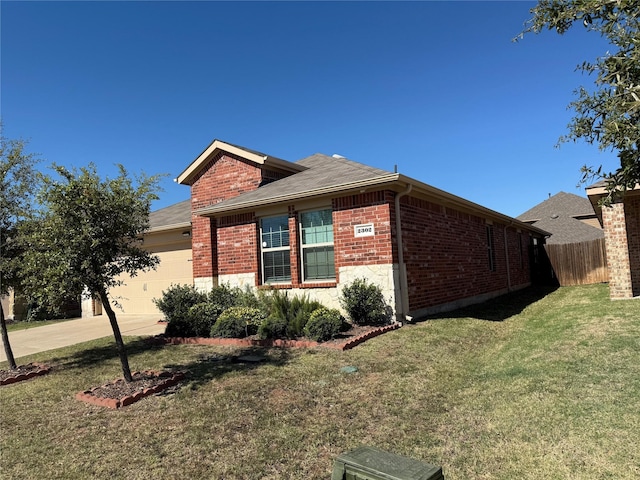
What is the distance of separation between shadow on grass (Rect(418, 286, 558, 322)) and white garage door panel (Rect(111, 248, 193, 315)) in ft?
28.0

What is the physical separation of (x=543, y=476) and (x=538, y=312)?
31.1 ft

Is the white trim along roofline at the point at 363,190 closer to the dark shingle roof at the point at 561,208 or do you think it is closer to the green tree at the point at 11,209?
the green tree at the point at 11,209

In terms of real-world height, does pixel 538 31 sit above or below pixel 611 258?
above

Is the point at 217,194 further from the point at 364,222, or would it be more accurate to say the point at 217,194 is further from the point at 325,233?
the point at 364,222

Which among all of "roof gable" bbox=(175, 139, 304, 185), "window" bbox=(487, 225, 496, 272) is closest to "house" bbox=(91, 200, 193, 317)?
"roof gable" bbox=(175, 139, 304, 185)

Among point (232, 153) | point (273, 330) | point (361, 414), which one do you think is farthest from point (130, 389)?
point (232, 153)

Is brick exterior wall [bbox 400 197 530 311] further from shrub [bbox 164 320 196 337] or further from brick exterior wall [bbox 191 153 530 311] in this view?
shrub [bbox 164 320 196 337]

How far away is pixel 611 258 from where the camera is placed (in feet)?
37.9

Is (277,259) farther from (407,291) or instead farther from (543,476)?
(543,476)

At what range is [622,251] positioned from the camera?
11.4m

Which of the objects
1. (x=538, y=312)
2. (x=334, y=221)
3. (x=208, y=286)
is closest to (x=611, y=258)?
(x=538, y=312)

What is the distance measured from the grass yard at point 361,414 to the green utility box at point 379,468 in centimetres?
130

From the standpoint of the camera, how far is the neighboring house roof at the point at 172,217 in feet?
47.8

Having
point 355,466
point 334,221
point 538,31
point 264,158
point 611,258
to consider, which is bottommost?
point 355,466
